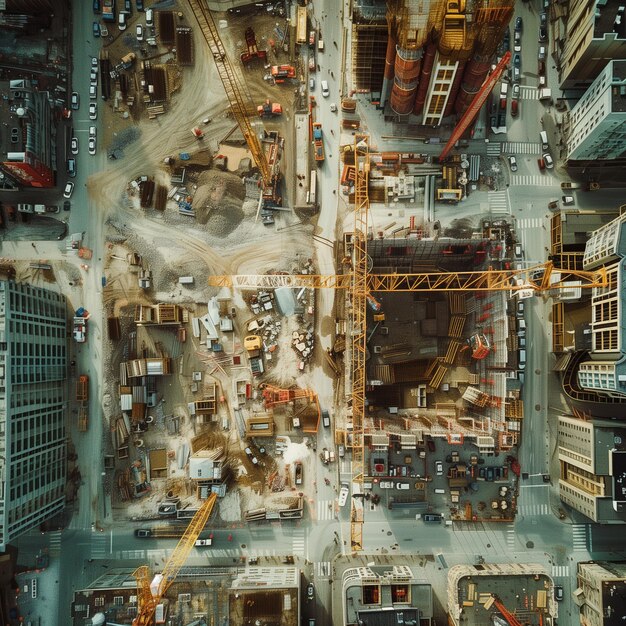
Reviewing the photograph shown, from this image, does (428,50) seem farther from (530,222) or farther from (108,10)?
(108,10)

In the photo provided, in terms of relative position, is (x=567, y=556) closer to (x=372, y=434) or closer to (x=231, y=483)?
(x=372, y=434)

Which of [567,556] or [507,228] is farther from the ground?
[507,228]

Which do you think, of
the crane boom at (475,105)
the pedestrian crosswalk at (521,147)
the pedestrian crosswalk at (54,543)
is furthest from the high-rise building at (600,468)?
the pedestrian crosswalk at (54,543)

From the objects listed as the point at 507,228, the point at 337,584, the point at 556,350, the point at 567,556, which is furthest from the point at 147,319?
the point at 567,556

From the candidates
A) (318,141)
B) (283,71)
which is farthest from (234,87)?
(318,141)

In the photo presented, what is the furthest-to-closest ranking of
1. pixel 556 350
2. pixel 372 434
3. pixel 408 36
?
pixel 556 350 < pixel 372 434 < pixel 408 36

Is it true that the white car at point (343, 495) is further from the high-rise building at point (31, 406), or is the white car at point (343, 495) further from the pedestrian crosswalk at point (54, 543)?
the pedestrian crosswalk at point (54, 543)

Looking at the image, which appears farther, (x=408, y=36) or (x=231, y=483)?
(x=231, y=483)
